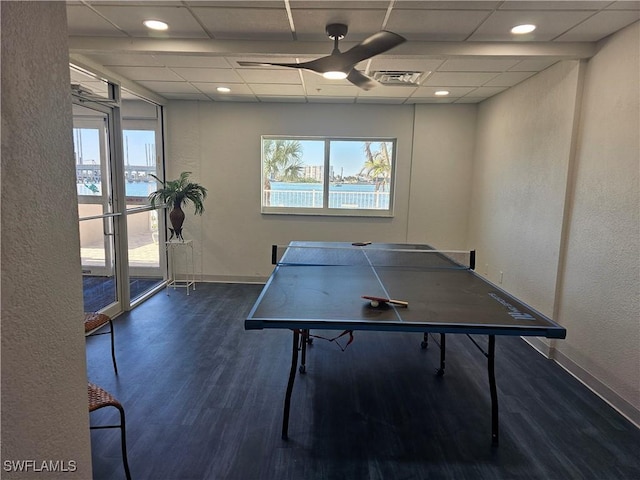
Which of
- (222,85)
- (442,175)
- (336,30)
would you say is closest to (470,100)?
(442,175)

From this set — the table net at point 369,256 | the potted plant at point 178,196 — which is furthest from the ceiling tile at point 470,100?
the potted plant at point 178,196

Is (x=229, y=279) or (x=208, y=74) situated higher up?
(x=208, y=74)

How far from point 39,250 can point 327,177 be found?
4927mm

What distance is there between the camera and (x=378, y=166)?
5.50m

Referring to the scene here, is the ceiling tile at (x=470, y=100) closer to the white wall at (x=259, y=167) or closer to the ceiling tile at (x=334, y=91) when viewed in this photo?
the white wall at (x=259, y=167)

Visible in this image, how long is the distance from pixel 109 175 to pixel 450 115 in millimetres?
4499

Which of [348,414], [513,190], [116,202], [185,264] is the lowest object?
[348,414]

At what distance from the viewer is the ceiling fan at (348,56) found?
2076 millimetres

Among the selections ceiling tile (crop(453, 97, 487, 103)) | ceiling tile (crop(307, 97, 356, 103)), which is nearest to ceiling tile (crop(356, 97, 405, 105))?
ceiling tile (crop(307, 97, 356, 103))

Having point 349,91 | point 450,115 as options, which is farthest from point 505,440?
point 450,115

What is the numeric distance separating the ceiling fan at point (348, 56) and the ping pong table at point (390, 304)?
Answer: 1.46m

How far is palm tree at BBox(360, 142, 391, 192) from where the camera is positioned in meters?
5.46

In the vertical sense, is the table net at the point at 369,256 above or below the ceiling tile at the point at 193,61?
below

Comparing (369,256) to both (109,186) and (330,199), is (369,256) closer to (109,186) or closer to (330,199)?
(330,199)
